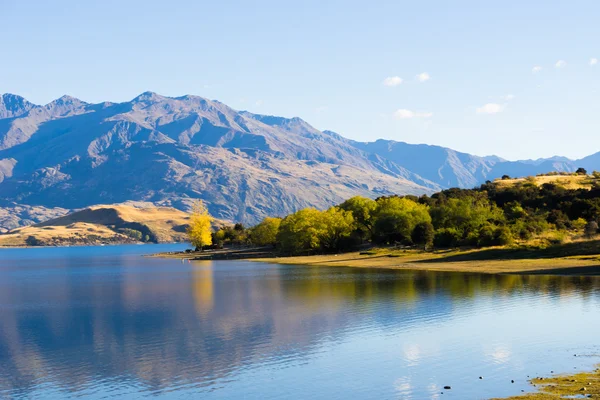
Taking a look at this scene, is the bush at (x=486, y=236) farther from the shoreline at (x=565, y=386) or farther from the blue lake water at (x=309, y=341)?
the shoreline at (x=565, y=386)

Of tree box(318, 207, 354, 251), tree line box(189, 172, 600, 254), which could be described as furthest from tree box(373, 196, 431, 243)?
tree box(318, 207, 354, 251)

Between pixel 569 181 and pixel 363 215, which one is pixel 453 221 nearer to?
pixel 363 215

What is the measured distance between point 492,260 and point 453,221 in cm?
3513

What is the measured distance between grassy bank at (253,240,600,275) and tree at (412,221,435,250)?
21.5ft

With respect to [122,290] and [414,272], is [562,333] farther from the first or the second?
[122,290]

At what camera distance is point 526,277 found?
83.1 m

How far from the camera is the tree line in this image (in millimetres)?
127625

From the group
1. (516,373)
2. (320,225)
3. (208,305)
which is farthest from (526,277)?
(320,225)

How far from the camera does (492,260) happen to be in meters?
106

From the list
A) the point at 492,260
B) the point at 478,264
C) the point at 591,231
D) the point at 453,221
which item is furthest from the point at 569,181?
the point at 478,264

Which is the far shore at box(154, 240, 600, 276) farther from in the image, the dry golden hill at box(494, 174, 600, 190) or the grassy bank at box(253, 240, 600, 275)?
the dry golden hill at box(494, 174, 600, 190)

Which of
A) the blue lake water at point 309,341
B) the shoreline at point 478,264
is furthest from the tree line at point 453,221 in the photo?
the blue lake water at point 309,341

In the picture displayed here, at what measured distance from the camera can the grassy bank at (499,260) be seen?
89875mm

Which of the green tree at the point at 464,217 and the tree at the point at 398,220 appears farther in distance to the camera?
the tree at the point at 398,220
